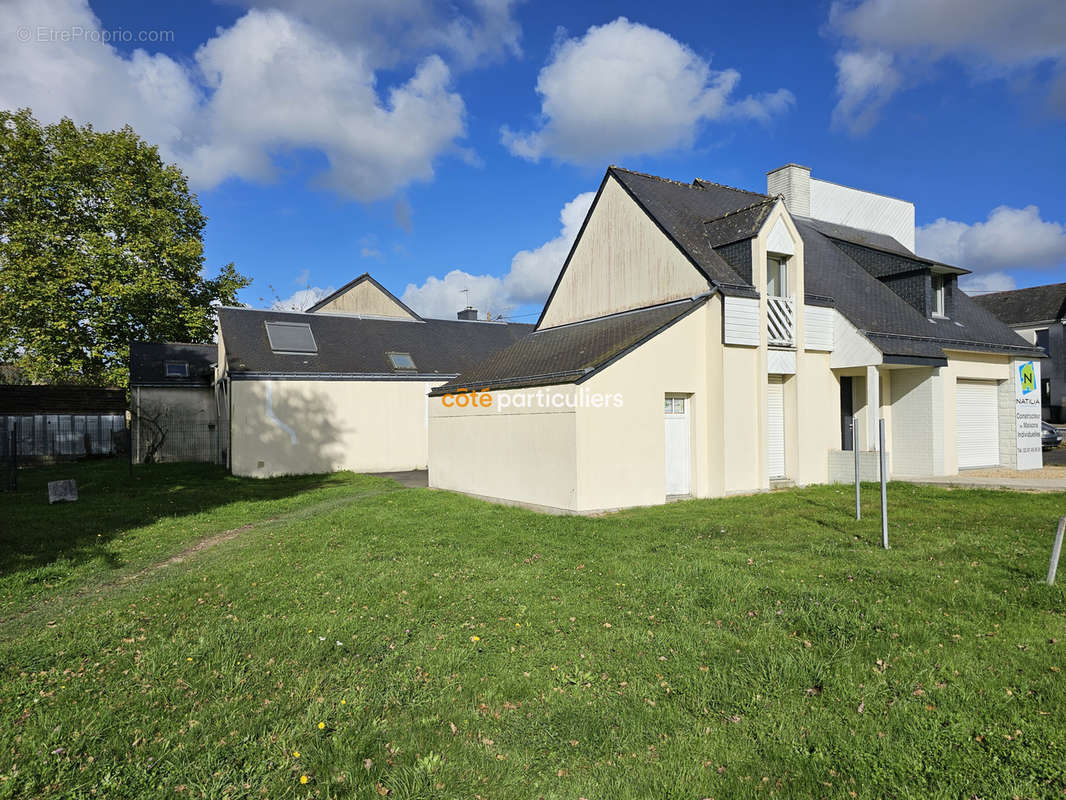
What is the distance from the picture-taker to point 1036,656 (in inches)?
188

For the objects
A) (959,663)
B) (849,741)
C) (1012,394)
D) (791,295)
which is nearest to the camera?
(849,741)

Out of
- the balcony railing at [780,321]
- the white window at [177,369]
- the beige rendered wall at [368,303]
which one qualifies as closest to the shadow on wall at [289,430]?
the white window at [177,369]

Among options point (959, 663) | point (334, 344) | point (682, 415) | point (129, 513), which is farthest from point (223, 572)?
point (334, 344)

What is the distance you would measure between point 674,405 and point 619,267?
4520 mm

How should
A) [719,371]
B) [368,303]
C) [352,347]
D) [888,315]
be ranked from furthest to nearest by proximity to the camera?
[368,303] < [352,347] < [888,315] < [719,371]

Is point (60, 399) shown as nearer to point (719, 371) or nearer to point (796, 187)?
point (719, 371)

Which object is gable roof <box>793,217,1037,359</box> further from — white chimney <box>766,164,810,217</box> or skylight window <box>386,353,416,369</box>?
skylight window <box>386,353,416,369</box>

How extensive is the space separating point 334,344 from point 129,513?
40.4 ft

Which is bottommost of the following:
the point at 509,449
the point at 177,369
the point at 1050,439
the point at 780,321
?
the point at 1050,439

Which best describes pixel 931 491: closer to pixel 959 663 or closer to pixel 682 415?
pixel 682 415

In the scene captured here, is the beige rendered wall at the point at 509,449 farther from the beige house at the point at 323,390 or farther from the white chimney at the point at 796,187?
the white chimney at the point at 796,187

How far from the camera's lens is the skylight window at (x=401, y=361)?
24.9m

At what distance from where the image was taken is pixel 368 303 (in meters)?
32.8

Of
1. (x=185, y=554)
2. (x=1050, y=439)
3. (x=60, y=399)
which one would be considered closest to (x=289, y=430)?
(x=60, y=399)
